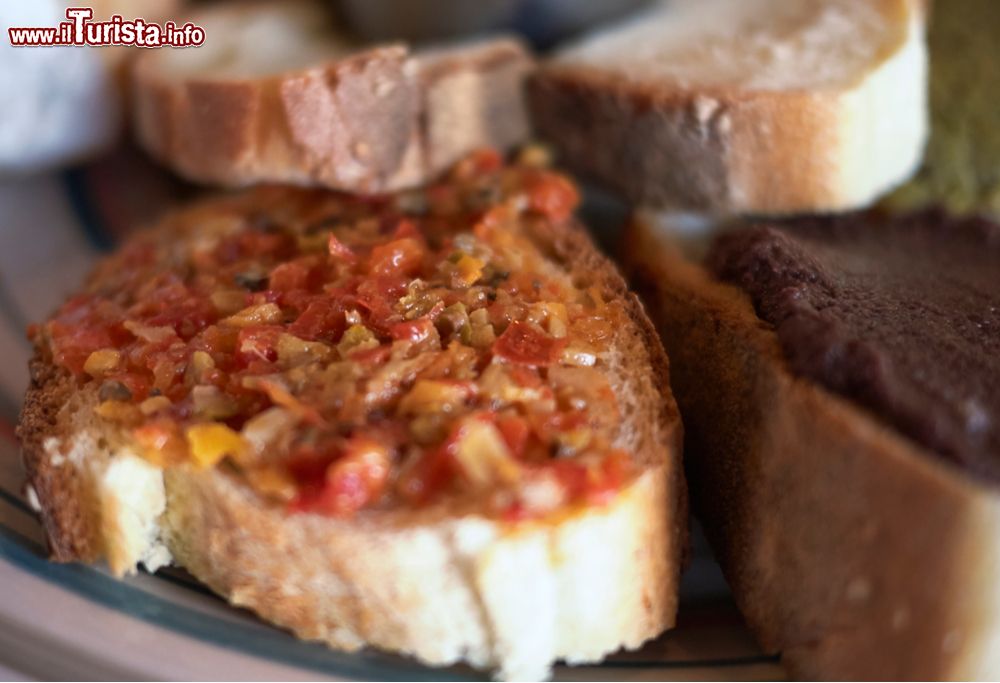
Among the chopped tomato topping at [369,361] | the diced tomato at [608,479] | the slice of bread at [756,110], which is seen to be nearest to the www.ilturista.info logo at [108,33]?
the chopped tomato topping at [369,361]

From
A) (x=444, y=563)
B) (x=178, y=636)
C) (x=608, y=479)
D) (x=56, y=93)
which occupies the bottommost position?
(x=178, y=636)

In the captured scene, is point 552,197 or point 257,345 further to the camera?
point 552,197

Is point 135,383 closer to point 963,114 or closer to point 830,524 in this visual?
point 830,524

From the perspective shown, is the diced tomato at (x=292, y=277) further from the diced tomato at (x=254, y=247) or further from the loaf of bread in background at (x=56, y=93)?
the loaf of bread in background at (x=56, y=93)

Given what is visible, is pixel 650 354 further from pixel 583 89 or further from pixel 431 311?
pixel 583 89

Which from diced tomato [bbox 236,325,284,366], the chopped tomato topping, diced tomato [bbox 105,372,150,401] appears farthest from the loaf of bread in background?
diced tomato [bbox 236,325,284,366]

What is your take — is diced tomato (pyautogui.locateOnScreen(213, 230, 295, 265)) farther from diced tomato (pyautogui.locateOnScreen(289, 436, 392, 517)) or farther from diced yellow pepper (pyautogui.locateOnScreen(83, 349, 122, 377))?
diced tomato (pyautogui.locateOnScreen(289, 436, 392, 517))

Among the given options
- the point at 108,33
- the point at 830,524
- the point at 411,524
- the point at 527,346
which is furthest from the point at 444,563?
the point at 108,33

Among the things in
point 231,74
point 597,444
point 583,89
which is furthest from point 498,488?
point 231,74
